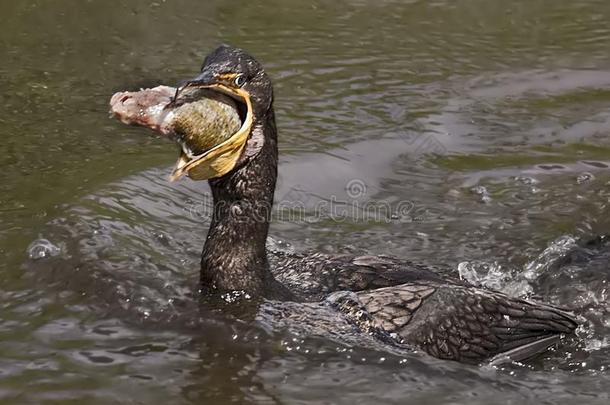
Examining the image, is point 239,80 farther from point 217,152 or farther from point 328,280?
point 328,280

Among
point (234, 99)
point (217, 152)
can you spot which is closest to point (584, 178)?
point (234, 99)

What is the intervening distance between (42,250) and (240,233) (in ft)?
4.29

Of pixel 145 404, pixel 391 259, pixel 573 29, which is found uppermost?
pixel 573 29

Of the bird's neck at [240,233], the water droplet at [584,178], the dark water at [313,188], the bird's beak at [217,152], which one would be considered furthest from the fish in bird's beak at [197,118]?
the water droplet at [584,178]

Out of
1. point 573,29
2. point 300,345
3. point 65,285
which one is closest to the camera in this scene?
point 300,345

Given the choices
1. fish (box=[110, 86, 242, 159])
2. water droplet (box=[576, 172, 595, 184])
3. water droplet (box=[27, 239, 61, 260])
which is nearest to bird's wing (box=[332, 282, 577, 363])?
fish (box=[110, 86, 242, 159])

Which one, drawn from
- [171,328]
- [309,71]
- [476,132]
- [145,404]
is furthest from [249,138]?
[309,71]

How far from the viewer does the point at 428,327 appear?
600 cm

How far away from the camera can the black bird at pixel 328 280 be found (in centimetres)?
595

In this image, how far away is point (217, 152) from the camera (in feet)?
19.4

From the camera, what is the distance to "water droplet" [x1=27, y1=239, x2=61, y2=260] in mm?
6840

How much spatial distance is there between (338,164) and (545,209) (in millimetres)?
1505

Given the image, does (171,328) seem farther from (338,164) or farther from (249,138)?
(338,164)

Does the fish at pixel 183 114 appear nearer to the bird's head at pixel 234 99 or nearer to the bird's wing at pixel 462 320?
the bird's head at pixel 234 99
